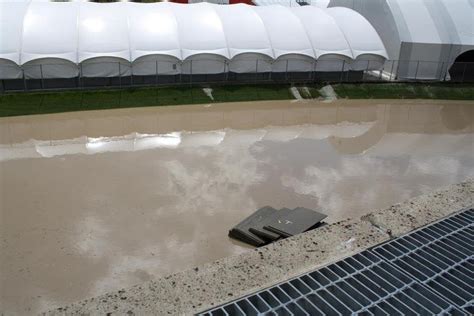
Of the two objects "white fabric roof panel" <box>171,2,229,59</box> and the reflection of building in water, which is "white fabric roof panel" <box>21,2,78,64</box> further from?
"white fabric roof panel" <box>171,2,229,59</box>

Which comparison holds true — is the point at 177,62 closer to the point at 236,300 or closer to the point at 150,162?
the point at 150,162

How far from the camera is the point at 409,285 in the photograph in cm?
625

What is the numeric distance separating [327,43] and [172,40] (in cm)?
1053

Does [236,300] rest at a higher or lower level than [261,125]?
higher

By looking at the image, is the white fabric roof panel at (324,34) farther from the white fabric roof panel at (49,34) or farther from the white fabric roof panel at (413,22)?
the white fabric roof panel at (49,34)

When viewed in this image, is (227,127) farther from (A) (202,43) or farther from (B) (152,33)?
(B) (152,33)

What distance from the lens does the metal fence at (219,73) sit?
2575cm

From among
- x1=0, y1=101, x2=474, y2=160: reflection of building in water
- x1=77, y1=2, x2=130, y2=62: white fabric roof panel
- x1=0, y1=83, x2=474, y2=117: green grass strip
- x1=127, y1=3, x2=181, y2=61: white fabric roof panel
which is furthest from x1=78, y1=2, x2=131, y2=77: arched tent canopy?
x1=0, y1=101, x2=474, y2=160: reflection of building in water

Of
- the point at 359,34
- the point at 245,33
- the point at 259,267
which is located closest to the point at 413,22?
the point at 359,34

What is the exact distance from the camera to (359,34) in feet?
104

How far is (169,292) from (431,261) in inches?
160

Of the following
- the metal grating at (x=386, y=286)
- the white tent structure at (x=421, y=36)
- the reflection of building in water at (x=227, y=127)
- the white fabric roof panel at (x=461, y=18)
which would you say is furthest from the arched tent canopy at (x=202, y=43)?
the metal grating at (x=386, y=286)

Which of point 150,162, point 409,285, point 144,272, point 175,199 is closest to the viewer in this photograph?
point 409,285

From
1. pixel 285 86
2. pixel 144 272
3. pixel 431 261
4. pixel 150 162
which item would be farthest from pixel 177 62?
pixel 431 261
